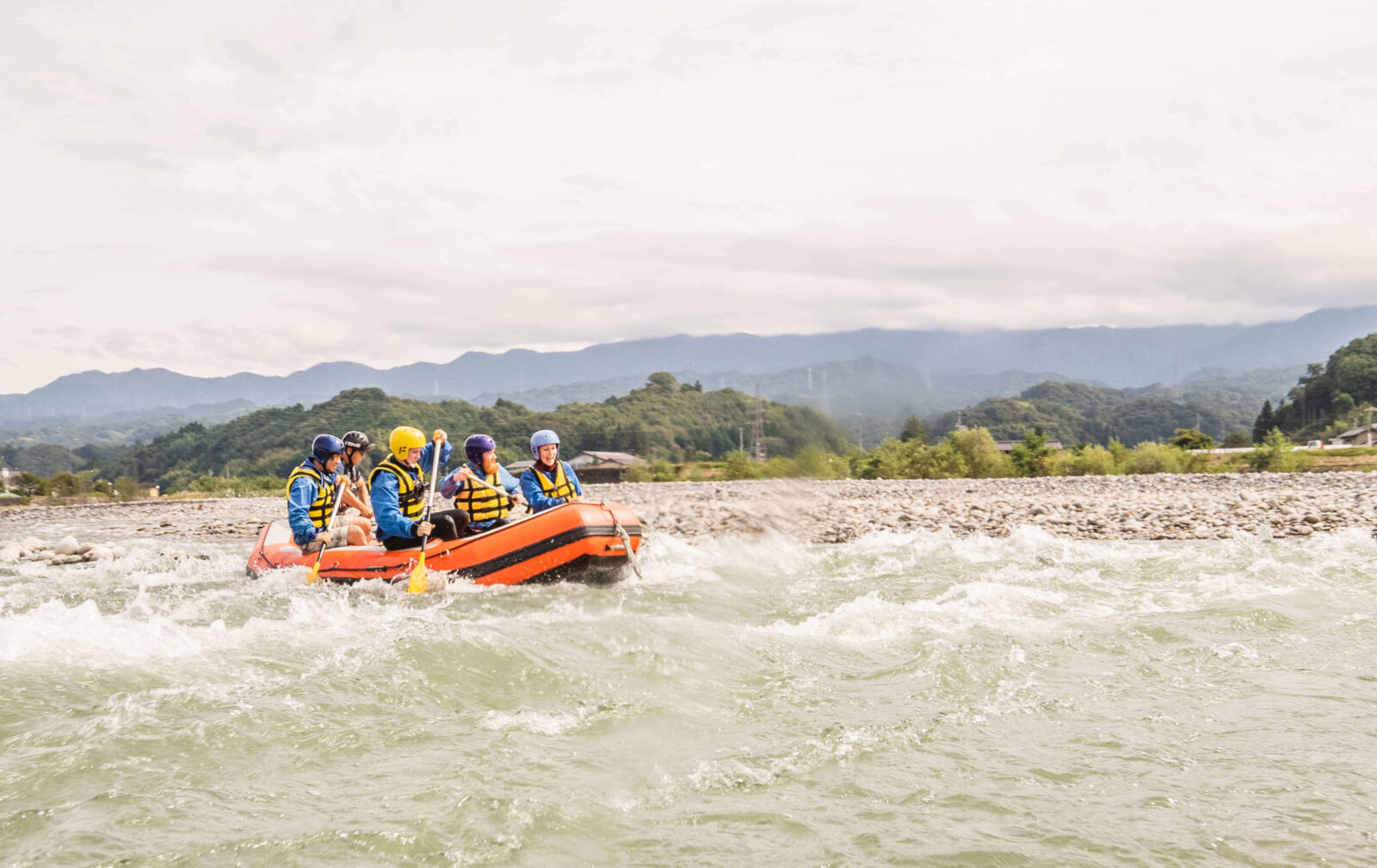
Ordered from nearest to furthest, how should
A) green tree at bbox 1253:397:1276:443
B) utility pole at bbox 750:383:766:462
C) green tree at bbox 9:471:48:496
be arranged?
utility pole at bbox 750:383:766:462 < green tree at bbox 9:471:48:496 < green tree at bbox 1253:397:1276:443

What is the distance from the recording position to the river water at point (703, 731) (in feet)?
13.8

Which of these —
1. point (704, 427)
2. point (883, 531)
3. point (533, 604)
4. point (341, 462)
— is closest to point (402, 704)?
point (533, 604)

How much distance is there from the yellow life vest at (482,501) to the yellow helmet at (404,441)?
0.87 meters

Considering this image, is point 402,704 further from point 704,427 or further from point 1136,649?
point 704,427

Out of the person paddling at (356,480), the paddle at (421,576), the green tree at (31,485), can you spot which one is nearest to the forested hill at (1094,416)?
the person paddling at (356,480)

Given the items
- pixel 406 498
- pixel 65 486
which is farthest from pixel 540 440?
pixel 65 486

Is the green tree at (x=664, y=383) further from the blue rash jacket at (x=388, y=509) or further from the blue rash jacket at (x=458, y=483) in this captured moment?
the blue rash jacket at (x=388, y=509)

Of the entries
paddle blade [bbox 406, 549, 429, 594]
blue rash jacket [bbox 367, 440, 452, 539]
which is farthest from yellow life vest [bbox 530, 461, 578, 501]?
paddle blade [bbox 406, 549, 429, 594]

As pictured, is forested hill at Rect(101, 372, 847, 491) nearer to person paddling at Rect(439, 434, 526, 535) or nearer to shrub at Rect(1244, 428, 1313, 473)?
person paddling at Rect(439, 434, 526, 535)

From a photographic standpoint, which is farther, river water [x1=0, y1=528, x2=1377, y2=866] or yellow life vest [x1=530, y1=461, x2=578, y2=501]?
yellow life vest [x1=530, y1=461, x2=578, y2=501]

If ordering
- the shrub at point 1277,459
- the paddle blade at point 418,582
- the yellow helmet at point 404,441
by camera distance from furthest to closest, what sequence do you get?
1. the shrub at point 1277,459
2. the yellow helmet at point 404,441
3. the paddle blade at point 418,582

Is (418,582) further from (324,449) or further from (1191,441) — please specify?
(1191,441)

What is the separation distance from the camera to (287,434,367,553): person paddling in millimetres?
13078

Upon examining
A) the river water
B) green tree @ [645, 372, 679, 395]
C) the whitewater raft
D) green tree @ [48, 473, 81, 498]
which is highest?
green tree @ [645, 372, 679, 395]
